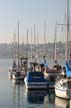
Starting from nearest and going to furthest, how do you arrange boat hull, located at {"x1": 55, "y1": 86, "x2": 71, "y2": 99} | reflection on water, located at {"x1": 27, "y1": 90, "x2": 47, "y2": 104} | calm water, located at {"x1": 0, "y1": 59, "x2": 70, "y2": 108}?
calm water, located at {"x1": 0, "y1": 59, "x2": 70, "y2": 108} → boat hull, located at {"x1": 55, "y1": 86, "x2": 71, "y2": 99} → reflection on water, located at {"x1": 27, "y1": 90, "x2": 47, "y2": 104}

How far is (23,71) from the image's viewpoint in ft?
249

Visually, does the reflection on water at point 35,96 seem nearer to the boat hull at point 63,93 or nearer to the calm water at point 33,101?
the calm water at point 33,101

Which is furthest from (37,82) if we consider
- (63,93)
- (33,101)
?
(63,93)

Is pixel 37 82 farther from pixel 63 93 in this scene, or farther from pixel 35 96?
pixel 63 93

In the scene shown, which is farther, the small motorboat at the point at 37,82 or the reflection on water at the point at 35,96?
the small motorboat at the point at 37,82

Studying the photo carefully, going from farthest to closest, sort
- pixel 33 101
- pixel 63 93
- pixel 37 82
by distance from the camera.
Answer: pixel 37 82 → pixel 33 101 → pixel 63 93

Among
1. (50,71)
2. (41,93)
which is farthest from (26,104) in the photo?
(50,71)

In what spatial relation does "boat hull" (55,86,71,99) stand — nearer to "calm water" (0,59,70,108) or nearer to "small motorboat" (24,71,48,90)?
"calm water" (0,59,70,108)

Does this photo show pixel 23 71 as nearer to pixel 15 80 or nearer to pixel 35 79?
pixel 15 80

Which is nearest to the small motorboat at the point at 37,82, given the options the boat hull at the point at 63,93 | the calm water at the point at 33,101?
the calm water at the point at 33,101

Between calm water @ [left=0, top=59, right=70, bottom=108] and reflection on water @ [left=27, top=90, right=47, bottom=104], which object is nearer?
calm water @ [left=0, top=59, right=70, bottom=108]

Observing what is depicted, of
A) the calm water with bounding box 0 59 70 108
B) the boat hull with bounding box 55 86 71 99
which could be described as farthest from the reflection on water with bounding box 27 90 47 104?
the boat hull with bounding box 55 86 71 99

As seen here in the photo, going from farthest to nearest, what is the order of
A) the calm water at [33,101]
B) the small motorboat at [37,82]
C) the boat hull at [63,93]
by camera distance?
1. the small motorboat at [37,82]
2. the boat hull at [63,93]
3. the calm water at [33,101]

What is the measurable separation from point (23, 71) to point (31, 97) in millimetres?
26308
